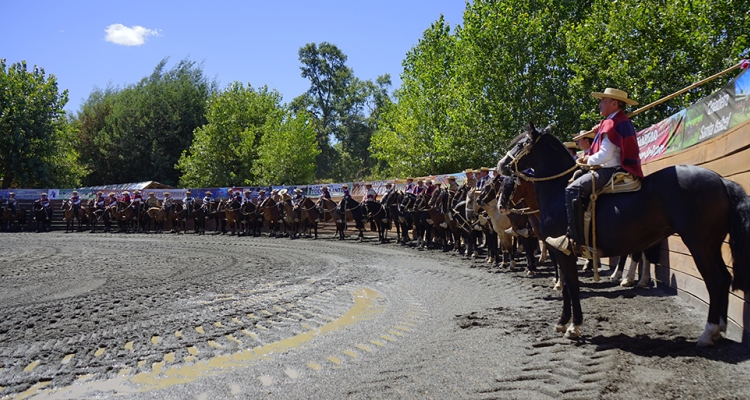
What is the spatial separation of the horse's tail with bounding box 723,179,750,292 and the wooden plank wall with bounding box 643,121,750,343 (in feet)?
1.25

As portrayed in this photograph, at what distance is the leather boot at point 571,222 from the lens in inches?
257

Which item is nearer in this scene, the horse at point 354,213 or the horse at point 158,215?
the horse at point 354,213

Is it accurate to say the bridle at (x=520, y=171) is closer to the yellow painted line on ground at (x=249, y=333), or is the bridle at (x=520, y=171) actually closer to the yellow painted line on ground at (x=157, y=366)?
the yellow painted line on ground at (x=249, y=333)

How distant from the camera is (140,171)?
5750 cm

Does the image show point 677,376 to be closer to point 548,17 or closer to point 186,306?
point 186,306

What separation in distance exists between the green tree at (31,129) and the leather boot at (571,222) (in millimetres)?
46676

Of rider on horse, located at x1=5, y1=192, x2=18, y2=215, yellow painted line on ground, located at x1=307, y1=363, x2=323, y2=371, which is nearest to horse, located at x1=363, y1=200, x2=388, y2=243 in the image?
yellow painted line on ground, located at x1=307, y1=363, x2=323, y2=371

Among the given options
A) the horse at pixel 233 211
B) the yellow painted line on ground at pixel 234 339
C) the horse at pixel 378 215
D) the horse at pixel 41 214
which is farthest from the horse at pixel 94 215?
the yellow painted line on ground at pixel 234 339

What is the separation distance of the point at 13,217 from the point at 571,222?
38.4 meters

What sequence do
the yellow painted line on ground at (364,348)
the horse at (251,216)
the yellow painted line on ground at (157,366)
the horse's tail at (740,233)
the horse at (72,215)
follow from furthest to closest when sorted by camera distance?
the horse at (72,215), the horse at (251,216), the yellow painted line on ground at (364,348), the yellow painted line on ground at (157,366), the horse's tail at (740,233)

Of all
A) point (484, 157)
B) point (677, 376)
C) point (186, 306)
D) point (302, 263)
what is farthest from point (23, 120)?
point (677, 376)

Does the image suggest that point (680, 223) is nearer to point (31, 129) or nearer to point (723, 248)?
point (723, 248)

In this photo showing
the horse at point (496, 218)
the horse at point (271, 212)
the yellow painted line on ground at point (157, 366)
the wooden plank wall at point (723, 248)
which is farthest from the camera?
the horse at point (271, 212)

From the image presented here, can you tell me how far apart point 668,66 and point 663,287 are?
15.2 metres
